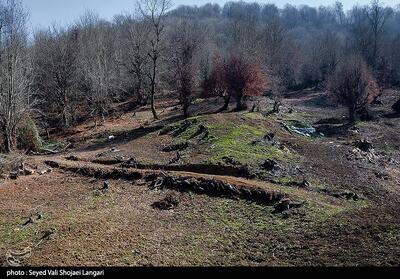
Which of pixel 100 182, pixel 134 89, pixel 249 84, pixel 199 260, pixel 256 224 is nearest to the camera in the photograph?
pixel 199 260

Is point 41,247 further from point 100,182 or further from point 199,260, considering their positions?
point 100,182

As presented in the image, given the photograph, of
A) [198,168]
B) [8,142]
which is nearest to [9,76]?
[8,142]

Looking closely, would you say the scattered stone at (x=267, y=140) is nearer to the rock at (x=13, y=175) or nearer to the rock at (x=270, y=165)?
the rock at (x=270, y=165)

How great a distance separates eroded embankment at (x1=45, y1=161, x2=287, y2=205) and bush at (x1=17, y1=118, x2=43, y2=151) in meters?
7.07

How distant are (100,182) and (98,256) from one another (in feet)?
21.6

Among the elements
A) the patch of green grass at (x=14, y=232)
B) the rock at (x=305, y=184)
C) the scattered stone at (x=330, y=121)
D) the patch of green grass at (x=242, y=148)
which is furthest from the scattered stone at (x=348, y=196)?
the scattered stone at (x=330, y=121)

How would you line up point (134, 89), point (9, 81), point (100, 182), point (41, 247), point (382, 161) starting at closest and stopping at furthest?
point (41, 247) < point (100, 182) < point (382, 161) < point (9, 81) < point (134, 89)

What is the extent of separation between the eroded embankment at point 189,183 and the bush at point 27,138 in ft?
23.2

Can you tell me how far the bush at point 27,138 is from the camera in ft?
79.3

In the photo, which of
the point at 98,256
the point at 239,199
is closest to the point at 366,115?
the point at 239,199

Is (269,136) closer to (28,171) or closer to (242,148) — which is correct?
(242,148)

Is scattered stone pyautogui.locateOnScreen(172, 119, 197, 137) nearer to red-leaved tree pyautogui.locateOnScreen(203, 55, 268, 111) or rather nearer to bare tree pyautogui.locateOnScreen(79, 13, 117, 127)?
red-leaved tree pyautogui.locateOnScreen(203, 55, 268, 111)

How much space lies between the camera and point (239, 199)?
13922 mm

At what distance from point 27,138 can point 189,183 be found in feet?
44.3
